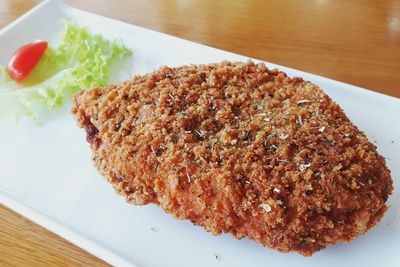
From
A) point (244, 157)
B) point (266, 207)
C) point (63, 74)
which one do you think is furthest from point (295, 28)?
point (266, 207)

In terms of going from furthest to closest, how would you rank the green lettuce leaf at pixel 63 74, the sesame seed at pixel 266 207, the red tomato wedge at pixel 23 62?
the red tomato wedge at pixel 23 62 → the green lettuce leaf at pixel 63 74 → the sesame seed at pixel 266 207

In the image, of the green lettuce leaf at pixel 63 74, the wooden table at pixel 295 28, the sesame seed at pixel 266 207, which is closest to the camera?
the sesame seed at pixel 266 207

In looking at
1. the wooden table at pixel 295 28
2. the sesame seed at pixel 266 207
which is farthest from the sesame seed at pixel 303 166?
the wooden table at pixel 295 28

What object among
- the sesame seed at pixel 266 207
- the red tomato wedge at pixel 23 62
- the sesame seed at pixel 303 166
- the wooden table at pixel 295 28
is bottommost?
the wooden table at pixel 295 28

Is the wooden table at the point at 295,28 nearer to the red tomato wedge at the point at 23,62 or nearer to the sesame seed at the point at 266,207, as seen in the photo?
the red tomato wedge at the point at 23,62

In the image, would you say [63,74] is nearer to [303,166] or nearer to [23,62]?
[23,62]
